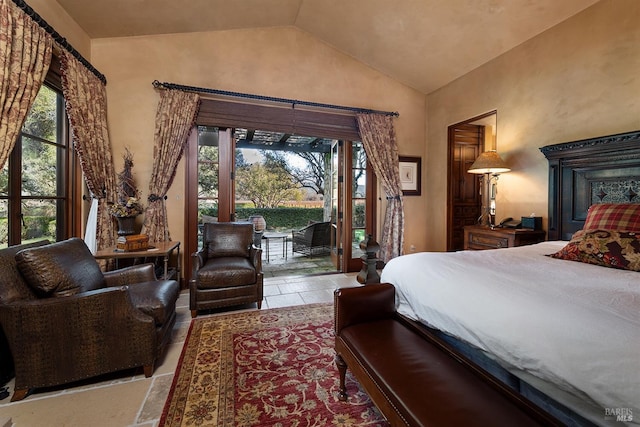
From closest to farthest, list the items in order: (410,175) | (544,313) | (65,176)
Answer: (544,313)
(65,176)
(410,175)

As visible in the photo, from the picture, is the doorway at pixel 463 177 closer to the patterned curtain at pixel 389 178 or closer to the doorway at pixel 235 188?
the patterned curtain at pixel 389 178

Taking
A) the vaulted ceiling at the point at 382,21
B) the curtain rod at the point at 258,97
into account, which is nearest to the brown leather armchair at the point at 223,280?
the curtain rod at the point at 258,97

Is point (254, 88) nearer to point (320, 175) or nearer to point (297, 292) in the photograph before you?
point (297, 292)

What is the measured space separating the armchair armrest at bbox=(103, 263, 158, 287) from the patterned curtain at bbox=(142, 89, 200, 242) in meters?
1.18

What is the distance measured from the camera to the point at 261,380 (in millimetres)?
1846

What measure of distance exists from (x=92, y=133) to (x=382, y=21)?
3.80 meters

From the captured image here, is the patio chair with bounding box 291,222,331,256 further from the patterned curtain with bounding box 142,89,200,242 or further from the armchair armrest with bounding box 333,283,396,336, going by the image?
the armchair armrest with bounding box 333,283,396,336

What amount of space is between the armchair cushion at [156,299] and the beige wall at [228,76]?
1.60m

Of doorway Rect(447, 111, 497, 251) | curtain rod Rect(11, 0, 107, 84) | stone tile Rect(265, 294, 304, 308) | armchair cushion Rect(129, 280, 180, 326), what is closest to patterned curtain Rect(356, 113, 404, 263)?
doorway Rect(447, 111, 497, 251)

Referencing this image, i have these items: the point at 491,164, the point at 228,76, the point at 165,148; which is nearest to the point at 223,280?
the point at 165,148

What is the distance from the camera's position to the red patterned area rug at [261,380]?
1.53 m

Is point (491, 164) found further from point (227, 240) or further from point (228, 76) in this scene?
point (228, 76)

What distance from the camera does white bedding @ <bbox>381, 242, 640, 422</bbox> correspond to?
0.88m

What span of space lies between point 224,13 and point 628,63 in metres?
4.34
